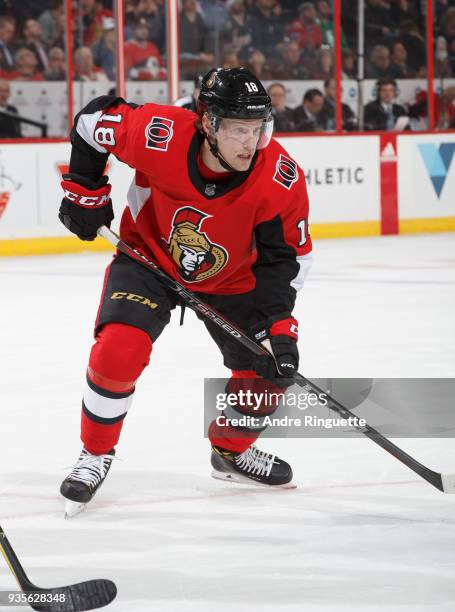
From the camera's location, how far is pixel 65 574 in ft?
7.03

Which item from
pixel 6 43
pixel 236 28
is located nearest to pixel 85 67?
pixel 6 43

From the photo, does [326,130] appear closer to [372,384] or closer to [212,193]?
[372,384]

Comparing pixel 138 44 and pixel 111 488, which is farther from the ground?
pixel 138 44

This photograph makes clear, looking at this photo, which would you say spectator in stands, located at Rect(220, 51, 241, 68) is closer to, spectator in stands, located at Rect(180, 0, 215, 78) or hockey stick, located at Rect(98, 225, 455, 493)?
spectator in stands, located at Rect(180, 0, 215, 78)

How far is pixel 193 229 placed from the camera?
2.66 meters

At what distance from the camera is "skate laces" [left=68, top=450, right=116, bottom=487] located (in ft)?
8.60

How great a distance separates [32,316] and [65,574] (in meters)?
3.09

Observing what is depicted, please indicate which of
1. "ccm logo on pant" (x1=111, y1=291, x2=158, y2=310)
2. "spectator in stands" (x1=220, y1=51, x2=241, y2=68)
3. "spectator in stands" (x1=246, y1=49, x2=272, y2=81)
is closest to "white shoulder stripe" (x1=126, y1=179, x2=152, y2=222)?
"ccm logo on pant" (x1=111, y1=291, x2=158, y2=310)

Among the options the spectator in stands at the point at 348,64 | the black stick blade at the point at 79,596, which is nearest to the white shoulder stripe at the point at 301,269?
the black stick blade at the point at 79,596

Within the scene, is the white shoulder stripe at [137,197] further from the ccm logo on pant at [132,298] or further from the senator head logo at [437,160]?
the senator head logo at [437,160]

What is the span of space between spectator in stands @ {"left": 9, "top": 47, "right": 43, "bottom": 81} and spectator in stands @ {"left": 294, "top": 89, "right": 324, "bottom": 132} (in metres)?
1.87

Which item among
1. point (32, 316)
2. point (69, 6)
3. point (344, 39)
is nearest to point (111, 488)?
point (32, 316)

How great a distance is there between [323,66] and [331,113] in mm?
353

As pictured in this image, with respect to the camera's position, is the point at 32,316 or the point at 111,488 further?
the point at 32,316
